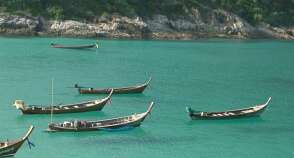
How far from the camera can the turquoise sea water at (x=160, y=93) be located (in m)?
59.3

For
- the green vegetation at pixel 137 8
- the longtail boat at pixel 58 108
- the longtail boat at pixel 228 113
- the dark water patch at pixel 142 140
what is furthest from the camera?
the green vegetation at pixel 137 8

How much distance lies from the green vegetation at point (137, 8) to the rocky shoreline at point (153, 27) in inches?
86.7

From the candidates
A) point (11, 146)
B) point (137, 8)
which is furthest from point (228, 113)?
point (137, 8)

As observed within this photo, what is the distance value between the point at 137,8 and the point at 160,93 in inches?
3479

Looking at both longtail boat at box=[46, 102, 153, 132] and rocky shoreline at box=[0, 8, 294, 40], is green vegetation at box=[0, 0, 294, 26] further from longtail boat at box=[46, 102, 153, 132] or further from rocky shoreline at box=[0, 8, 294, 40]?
longtail boat at box=[46, 102, 153, 132]

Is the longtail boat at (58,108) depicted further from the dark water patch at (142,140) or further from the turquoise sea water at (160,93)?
the dark water patch at (142,140)

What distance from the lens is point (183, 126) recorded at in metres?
67.8

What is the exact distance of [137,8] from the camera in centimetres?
17325

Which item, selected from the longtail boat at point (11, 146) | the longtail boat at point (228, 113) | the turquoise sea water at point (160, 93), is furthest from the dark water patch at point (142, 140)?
the longtail boat at point (11, 146)

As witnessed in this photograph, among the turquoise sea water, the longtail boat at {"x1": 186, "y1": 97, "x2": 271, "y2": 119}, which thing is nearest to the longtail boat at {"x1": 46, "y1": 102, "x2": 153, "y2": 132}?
the turquoise sea water

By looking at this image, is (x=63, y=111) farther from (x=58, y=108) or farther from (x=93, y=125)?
(x=93, y=125)

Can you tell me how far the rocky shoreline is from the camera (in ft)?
507

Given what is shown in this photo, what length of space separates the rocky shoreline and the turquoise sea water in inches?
292

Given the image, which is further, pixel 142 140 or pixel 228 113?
pixel 228 113
